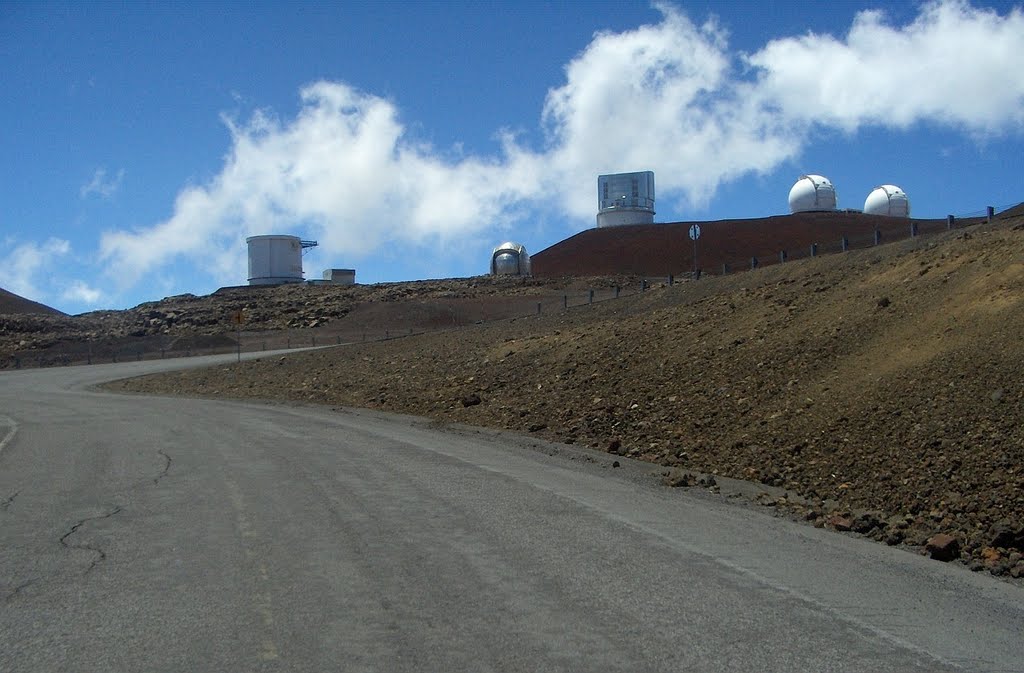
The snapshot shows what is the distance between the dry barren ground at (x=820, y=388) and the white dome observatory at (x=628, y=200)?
55.2 metres

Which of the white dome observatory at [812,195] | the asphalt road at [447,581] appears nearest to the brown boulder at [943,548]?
the asphalt road at [447,581]

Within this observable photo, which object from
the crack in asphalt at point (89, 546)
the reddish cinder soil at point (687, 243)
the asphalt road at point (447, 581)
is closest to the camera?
the asphalt road at point (447, 581)

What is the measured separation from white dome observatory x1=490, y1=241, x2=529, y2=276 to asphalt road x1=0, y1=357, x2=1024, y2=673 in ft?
221

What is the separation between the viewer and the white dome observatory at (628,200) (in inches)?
3349

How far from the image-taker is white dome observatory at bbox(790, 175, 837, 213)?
74.1m


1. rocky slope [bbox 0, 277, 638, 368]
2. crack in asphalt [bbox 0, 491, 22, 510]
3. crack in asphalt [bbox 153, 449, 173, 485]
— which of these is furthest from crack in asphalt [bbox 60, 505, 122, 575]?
rocky slope [bbox 0, 277, 638, 368]

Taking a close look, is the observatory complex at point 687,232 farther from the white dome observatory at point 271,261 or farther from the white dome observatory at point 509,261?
the white dome observatory at point 271,261

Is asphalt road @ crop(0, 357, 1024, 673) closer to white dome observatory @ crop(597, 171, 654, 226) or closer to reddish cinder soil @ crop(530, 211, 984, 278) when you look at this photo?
reddish cinder soil @ crop(530, 211, 984, 278)

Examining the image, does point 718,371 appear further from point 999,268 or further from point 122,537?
point 122,537

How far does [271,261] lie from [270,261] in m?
0.12

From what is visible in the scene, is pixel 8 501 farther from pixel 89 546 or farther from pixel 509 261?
pixel 509 261

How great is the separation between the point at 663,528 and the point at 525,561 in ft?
7.06

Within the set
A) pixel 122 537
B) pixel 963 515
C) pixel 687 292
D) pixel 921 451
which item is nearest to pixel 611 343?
pixel 687 292

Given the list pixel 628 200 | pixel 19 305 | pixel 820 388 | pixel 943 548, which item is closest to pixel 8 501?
pixel 943 548
